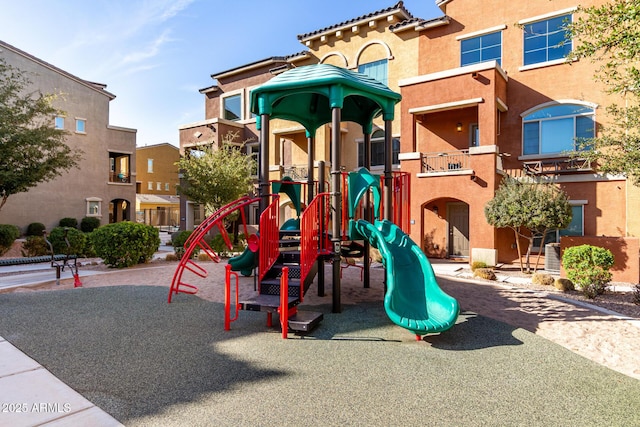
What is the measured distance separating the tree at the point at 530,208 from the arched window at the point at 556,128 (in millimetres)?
2900

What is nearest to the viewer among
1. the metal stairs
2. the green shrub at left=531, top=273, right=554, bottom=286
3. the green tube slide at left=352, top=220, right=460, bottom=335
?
the green tube slide at left=352, top=220, right=460, bottom=335

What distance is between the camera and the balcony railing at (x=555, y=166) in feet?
47.6

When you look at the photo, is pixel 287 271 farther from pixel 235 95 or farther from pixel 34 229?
pixel 235 95

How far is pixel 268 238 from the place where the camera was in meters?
7.06

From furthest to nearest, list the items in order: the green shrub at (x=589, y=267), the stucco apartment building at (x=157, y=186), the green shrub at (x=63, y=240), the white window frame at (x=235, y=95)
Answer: the stucco apartment building at (x=157, y=186) < the white window frame at (x=235, y=95) < the green shrub at (x=63, y=240) < the green shrub at (x=589, y=267)

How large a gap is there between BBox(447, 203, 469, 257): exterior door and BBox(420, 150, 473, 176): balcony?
1.77 metres

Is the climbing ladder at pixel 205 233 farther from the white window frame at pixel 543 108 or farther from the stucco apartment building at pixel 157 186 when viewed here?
the stucco apartment building at pixel 157 186

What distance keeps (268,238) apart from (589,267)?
371 inches

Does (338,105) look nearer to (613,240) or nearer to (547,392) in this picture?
(547,392)

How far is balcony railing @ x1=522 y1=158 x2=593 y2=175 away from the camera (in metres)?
14.5

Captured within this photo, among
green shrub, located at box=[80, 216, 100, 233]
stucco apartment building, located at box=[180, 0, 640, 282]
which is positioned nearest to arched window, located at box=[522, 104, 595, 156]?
stucco apartment building, located at box=[180, 0, 640, 282]

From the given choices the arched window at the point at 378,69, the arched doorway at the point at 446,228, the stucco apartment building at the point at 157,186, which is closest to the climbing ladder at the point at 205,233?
the arched doorway at the point at 446,228

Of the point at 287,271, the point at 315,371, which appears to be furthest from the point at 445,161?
the point at 315,371

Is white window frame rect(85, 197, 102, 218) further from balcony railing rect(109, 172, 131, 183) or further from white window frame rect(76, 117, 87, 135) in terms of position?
white window frame rect(76, 117, 87, 135)
